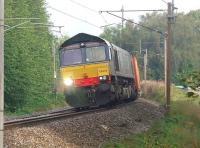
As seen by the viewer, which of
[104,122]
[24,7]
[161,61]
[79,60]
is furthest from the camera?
[161,61]

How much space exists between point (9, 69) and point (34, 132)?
2408cm

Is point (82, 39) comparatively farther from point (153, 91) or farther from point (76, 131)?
point (153, 91)

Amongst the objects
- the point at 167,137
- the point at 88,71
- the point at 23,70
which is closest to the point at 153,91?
the point at 23,70

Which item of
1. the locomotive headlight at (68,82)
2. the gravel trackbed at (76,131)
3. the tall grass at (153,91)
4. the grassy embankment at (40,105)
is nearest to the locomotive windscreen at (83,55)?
the locomotive headlight at (68,82)

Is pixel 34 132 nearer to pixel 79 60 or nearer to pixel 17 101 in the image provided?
pixel 79 60

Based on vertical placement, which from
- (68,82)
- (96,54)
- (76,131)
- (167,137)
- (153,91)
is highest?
(96,54)

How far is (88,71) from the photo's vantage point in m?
24.0

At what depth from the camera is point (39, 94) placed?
42781 mm

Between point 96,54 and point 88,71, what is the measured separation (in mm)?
893

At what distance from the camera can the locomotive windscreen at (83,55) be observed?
79.4ft

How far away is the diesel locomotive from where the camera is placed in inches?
933

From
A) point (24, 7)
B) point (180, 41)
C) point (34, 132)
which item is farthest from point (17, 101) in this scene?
point (180, 41)

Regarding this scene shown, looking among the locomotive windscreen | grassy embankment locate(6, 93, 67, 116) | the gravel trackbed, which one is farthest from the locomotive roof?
grassy embankment locate(6, 93, 67, 116)

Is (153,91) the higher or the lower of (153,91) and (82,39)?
the lower
